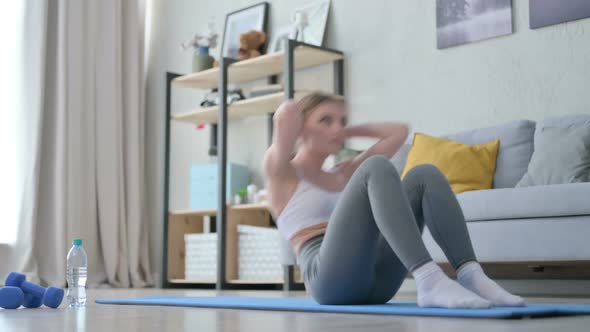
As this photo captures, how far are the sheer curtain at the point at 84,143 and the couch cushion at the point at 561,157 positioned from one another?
127 inches

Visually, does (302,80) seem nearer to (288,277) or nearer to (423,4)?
(423,4)

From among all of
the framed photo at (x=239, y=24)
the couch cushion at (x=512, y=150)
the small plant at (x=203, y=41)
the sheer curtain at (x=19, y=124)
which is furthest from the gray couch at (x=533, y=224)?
the sheer curtain at (x=19, y=124)

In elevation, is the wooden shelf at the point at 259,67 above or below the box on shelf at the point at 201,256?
above

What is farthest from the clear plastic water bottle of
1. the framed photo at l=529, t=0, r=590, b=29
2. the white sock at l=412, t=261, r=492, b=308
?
the framed photo at l=529, t=0, r=590, b=29

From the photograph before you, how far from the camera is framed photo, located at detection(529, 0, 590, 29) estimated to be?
3.77 meters

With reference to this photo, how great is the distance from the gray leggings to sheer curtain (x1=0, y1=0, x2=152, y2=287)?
3.71 metres

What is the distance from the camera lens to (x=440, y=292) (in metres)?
1.72

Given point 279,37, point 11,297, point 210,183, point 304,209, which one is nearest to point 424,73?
point 279,37

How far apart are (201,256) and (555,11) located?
2680 millimetres

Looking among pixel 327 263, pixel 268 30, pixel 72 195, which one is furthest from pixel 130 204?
pixel 327 263

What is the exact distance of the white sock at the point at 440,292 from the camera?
1.67m

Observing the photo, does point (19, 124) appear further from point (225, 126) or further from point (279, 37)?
point (279, 37)

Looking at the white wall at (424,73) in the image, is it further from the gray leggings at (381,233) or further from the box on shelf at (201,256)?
the gray leggings at (381,233)

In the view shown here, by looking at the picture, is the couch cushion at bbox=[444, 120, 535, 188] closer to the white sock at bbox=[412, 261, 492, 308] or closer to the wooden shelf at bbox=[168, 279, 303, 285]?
the wooden shelf at bbox=[168, 279, 303, 285]
